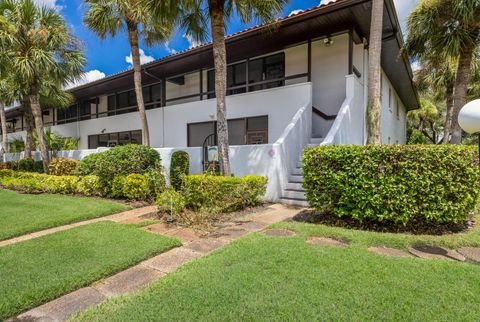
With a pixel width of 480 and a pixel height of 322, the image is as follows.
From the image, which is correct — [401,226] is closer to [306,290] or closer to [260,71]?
[306,290]

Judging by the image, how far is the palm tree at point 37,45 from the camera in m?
11.8

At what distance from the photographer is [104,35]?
1217 centimetres

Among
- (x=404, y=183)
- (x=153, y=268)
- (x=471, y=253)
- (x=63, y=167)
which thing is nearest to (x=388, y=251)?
(x=471, y=253)

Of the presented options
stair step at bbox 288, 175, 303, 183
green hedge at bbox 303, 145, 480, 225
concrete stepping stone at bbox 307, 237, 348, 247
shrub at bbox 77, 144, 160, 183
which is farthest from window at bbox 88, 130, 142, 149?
concrete stepping stone at bbox 307, 237, 348, 247

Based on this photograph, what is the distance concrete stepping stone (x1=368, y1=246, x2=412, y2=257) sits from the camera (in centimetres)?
405

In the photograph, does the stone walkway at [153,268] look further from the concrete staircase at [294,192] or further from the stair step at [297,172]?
the stair step at [297,172]

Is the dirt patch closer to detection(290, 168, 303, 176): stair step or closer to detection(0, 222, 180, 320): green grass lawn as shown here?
detection(290, 168, 303, 176): stair step

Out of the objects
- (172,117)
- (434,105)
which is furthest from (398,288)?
(434,105)

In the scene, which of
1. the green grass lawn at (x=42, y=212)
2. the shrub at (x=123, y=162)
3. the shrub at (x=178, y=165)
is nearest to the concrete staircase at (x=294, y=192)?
the shrub at (x=178, y=165)

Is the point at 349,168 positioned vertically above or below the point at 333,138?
below

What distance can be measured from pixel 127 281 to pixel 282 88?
9218 millimetres

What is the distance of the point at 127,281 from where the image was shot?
11.2 feet

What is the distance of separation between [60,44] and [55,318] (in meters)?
13.9

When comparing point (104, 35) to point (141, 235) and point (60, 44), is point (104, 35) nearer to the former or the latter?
point (60, 44)
